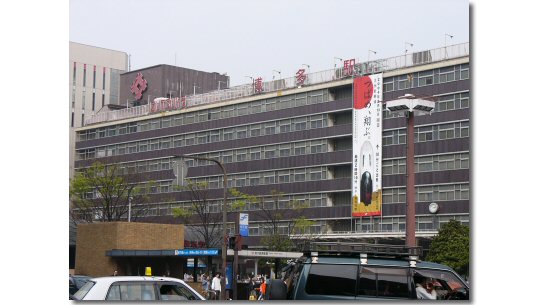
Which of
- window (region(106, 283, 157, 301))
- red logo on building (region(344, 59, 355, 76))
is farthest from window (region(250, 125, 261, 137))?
window (region(106, 283, 157, 301))

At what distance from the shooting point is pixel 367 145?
49.6m

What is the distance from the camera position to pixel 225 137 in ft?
170

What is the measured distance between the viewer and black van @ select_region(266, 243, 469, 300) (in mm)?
11070

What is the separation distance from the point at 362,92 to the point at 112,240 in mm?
20734

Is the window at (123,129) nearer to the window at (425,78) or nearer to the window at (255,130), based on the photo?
the window at (255,130)

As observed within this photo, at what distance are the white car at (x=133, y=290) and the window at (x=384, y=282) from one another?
250 cm

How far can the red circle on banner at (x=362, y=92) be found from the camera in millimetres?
49059

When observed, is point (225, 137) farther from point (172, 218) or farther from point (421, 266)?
point (421, 266)

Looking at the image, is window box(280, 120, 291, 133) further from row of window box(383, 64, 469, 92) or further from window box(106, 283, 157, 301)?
window box(106, 283, 157, 301)

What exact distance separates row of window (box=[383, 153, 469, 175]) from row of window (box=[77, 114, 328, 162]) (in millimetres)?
6127
